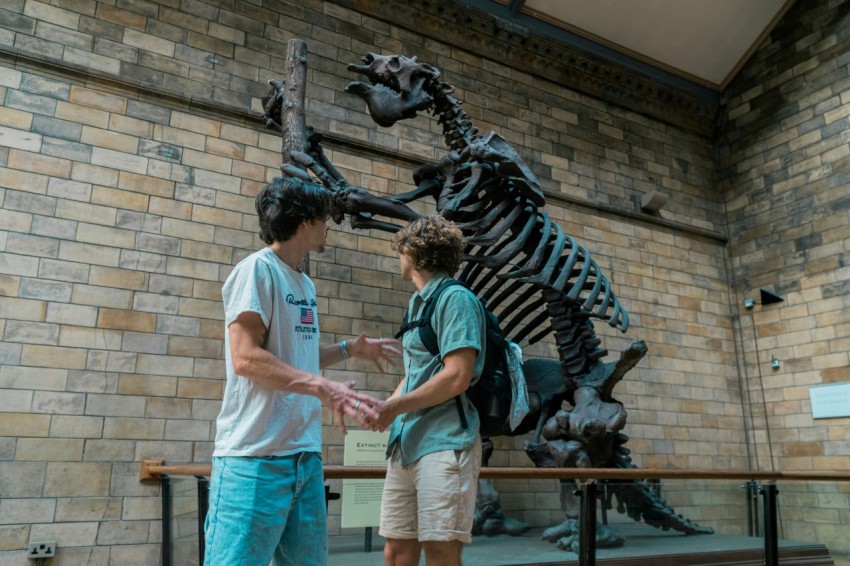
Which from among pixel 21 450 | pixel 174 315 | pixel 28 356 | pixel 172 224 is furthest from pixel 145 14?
pixel 21 450

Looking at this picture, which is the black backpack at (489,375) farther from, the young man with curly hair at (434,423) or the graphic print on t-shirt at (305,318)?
the graphic print on t-shirt at (305,318)

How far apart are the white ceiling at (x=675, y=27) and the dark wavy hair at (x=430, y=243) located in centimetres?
734

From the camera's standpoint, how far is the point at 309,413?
1.80 metres

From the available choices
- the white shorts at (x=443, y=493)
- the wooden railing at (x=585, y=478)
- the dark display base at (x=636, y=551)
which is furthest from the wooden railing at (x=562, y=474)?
the white shorts at (x=443, y=493)

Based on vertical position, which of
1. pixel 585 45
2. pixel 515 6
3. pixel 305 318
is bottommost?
pixel 305 318

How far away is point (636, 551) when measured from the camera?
11.9 ft

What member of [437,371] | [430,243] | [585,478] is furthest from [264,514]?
[585,478]

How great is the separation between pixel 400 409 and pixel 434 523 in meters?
0.36

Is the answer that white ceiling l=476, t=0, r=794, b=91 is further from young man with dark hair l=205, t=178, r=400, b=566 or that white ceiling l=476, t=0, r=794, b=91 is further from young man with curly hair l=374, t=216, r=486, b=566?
young man with dark hair l=205, t=178, r=400, b=566

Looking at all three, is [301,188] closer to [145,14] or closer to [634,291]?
[145,14]

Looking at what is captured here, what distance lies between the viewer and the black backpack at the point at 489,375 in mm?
2094

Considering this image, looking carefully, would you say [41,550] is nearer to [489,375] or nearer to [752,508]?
[489,375]

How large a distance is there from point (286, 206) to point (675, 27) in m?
9.47

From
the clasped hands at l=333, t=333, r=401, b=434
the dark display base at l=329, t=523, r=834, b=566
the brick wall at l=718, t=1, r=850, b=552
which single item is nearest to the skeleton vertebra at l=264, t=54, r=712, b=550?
the dark display base at l=329, t=523, r=834, b=566
